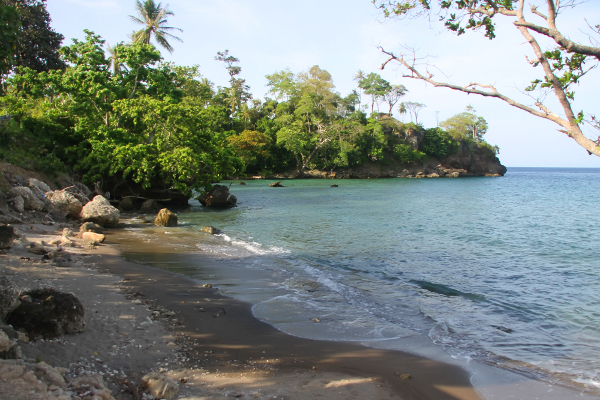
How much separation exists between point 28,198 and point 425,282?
1280 centimetres

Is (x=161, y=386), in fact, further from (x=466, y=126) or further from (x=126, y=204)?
(x=466, y=126)

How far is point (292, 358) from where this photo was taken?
4.86 meters

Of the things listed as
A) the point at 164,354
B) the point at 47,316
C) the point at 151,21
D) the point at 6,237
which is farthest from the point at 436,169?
the point at 47,316

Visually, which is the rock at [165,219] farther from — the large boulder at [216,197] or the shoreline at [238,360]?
the shoreline at [238,360]

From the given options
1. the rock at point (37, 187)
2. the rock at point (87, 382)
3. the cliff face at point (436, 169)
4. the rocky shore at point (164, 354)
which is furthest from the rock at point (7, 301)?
the cliff face at point (436, 169)

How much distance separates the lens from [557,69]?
172 inches

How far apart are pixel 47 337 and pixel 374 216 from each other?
17.7 meters

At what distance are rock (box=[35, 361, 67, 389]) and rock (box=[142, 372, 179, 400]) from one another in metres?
0.68

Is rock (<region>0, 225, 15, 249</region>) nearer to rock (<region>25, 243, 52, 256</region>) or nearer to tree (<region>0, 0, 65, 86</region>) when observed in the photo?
rock (<region>25, 243, 52, 256</region>)

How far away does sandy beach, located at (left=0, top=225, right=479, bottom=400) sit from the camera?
3977 mm

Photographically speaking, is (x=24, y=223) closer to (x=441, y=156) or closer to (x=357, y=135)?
(x=357, y=135)

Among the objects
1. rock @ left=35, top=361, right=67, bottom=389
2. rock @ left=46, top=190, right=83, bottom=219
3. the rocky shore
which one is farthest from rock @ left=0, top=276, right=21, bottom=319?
rock @ left=46, top=190, right=83, bottom=219

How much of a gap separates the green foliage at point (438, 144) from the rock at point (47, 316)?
81.6m

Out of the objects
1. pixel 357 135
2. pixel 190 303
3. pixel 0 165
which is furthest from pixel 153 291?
pixel 357 135
